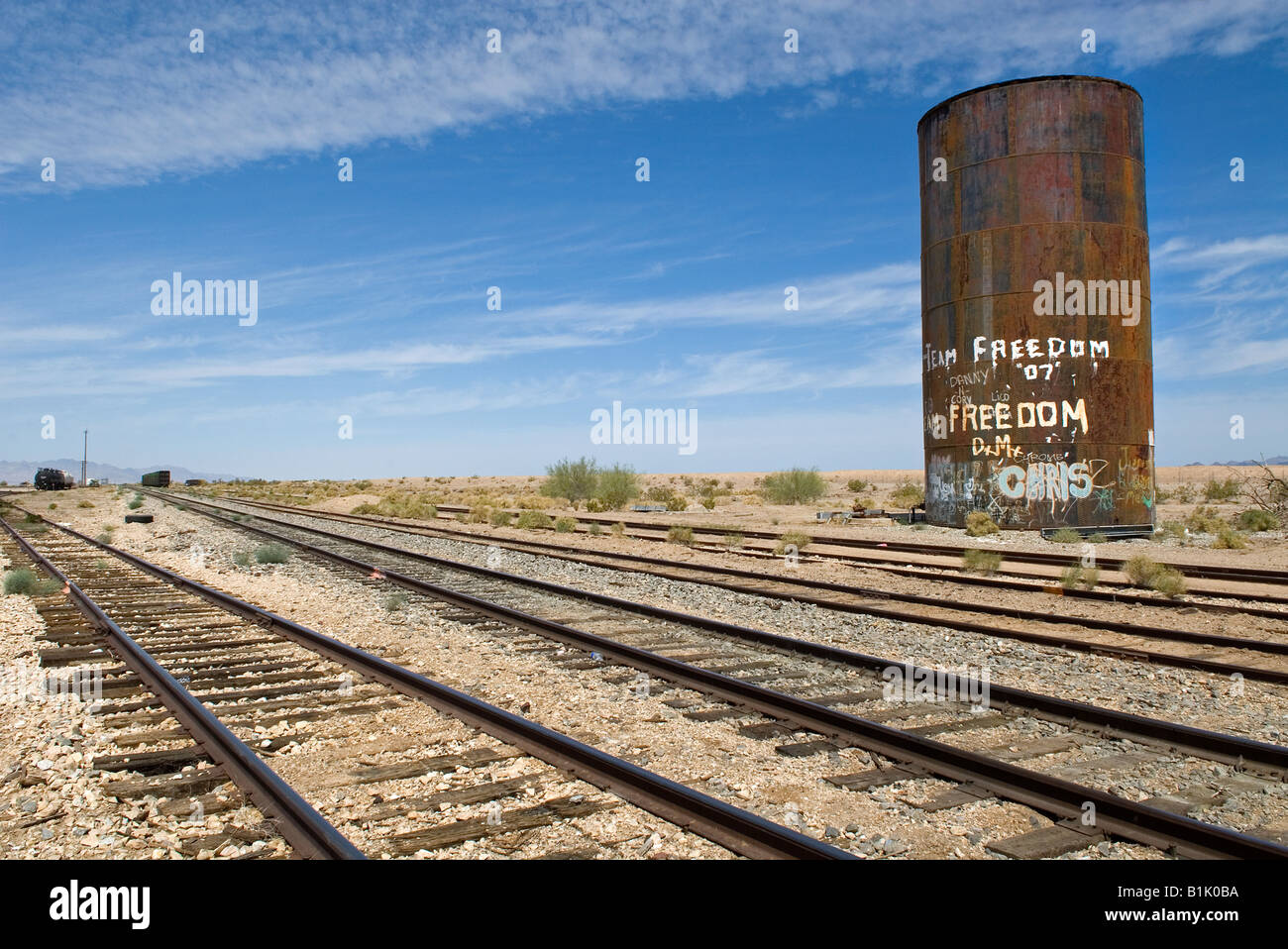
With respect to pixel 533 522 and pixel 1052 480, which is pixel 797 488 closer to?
pixel 533 522

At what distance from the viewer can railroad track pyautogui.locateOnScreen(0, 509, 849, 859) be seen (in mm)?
5246

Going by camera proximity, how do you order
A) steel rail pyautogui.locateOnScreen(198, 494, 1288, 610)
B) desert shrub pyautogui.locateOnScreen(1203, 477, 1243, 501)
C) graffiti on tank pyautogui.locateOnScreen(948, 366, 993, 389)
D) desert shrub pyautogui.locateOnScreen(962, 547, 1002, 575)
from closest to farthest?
steel rail pyautogui.locateOnScreen(198, 494, 1288, 610)
desert shrub pyautogui.locateOnScreen(962, 547, 1002, 575)
graffiti on tank pyautogui.locateOnScreen(948, 366, 993, 389)
desert shrub pyautogui.locateOnScreen(1203, 477, 1243, 501)

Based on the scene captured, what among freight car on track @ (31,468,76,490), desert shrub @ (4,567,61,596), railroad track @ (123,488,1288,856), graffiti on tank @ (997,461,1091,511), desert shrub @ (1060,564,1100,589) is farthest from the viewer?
freight car on track @ (31,468,76,490)

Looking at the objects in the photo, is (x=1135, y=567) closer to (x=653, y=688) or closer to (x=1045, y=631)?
(x=1045, y=631)

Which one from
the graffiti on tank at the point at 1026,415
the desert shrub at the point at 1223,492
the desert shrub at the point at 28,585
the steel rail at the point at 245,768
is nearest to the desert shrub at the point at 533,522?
the graffiti on tank at the point at 1026,415

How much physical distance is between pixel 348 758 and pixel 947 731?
4.52 meters

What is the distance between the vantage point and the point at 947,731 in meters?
7.36

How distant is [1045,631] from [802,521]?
2281cm

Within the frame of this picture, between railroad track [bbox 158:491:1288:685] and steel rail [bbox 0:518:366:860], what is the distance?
8.43 m

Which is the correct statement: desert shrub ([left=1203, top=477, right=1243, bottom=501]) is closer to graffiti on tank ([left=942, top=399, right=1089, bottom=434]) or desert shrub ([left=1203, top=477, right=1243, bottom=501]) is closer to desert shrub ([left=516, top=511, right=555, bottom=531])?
graffiti on tank ([left=942, top=399, right=1089, bottom=434])

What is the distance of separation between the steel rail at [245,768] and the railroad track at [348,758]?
0.04ft

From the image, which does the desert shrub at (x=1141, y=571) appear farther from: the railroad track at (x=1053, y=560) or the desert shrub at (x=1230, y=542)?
the desert shrub at (x=1230, y=542)

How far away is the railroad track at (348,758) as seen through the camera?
5.25m

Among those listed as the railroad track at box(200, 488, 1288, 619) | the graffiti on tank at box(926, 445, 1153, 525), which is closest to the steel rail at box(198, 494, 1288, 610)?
the railroad track at box(200, 488, 1288, 619)
